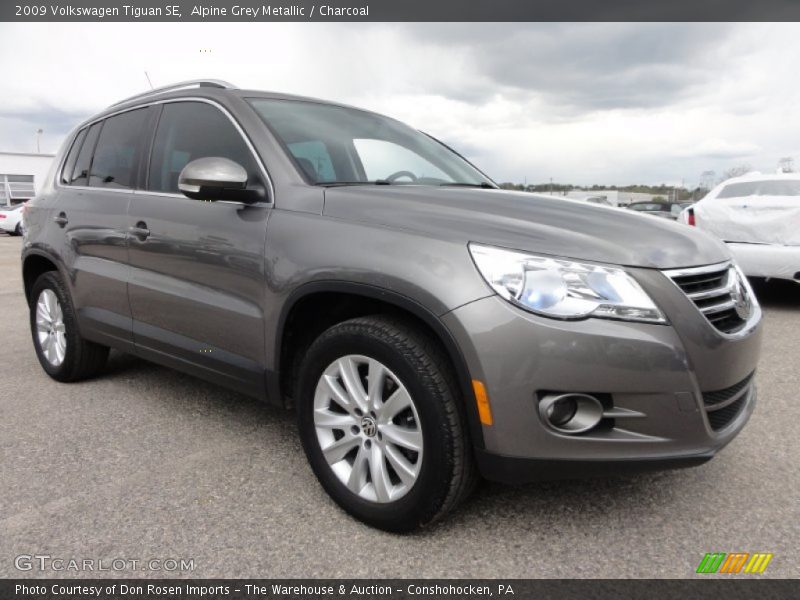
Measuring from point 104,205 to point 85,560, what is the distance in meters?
2.14

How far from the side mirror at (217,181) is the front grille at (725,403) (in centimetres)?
192

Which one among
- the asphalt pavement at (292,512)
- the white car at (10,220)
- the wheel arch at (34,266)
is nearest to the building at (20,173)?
the white car at (10,220)

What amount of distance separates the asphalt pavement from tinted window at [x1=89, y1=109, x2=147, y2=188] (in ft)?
4.49

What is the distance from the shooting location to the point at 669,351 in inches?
77.4

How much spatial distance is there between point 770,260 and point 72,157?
6422 millimetres

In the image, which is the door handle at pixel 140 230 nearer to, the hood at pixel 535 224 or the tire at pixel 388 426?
the hood at pixel 535 224

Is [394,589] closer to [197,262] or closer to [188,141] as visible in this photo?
[197,262]

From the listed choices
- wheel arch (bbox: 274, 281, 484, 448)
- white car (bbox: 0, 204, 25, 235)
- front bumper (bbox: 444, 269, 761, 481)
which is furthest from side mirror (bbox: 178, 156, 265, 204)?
white car (bbox: 0, 204, 25, 235)

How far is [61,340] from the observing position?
410 cm

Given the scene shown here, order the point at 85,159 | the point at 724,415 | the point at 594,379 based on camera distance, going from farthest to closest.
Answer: the point at 85,159, the point at 724,415, the point at 594,379

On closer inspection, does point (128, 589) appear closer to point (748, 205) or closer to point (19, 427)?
point (19, 427)

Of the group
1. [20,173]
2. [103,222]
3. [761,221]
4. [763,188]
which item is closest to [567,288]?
[103,222]

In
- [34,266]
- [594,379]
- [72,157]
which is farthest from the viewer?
[34,266]

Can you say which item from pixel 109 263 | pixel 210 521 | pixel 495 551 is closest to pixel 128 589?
pixel 210 521
